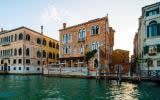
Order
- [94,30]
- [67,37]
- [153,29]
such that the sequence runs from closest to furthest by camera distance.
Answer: [153,29]
[94,30]
[67,37]

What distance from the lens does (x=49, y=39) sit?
52.2 m

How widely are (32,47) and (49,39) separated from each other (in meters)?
7.22

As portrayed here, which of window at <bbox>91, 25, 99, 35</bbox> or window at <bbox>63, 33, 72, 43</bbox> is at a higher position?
window at <bbox>91, 25, 99, 35</bbox>

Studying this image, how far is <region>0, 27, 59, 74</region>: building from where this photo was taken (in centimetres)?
4397

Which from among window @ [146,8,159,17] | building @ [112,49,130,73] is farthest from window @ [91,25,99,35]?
window @ [146,8,159,17]

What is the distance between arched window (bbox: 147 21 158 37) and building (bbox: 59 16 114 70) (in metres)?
8.06

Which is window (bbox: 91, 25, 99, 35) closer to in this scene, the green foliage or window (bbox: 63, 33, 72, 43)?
the green foliage

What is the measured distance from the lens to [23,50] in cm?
4372

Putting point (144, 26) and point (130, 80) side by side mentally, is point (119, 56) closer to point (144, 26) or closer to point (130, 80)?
point (144, 26)

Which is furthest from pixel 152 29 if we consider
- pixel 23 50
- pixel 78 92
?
pixel 23 50

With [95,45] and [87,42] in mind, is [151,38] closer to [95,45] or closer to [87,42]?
[95,45]

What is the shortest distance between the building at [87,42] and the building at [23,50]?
8367 mm

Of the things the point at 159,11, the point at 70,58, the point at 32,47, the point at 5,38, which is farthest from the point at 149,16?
the point at 5,38

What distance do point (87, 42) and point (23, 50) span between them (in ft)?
54.0
